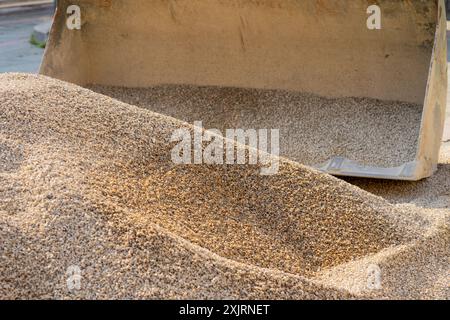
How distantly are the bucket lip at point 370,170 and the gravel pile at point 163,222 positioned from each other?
483 millimetres

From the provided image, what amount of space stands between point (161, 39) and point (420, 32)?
1334 mm

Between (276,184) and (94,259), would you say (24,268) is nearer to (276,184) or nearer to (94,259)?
(94,259)

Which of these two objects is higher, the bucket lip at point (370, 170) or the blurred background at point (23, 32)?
the bucket lip at point (370, 170)

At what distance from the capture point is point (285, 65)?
4.36 m

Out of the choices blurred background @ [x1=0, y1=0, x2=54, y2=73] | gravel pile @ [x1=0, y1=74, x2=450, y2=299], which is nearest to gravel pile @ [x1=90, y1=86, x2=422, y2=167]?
gravel pile @ [x1=0, y1=74, x2=450, y2=299]

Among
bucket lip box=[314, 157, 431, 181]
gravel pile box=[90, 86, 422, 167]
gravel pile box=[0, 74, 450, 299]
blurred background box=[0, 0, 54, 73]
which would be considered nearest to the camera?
gravel pile box=[0, 74, 450, 299]

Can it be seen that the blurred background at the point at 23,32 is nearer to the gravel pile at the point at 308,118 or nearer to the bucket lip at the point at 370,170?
the gravel pile at the point at 308,118

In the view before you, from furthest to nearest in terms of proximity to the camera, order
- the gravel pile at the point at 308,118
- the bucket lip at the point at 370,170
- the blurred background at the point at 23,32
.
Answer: the blurred background at the point at 23,32, the gravel pile at the point at 308,118, the bucket lip at the point at 370,170

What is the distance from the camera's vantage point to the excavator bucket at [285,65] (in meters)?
3.87

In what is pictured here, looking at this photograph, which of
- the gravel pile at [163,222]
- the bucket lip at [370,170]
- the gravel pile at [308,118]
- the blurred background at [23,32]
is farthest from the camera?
the blurred background at [23,32]

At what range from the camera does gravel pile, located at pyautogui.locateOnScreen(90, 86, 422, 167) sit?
12.5ft

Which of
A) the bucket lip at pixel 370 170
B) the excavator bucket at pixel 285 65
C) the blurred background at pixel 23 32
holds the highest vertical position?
the excavator bucket at pixel 285 65

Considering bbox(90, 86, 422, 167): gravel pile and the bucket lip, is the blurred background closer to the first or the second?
bbox(90, 86, 422, 167): gravel pile

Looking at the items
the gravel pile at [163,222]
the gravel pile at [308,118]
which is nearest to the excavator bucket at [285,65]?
the gravel pile at [308,118]
